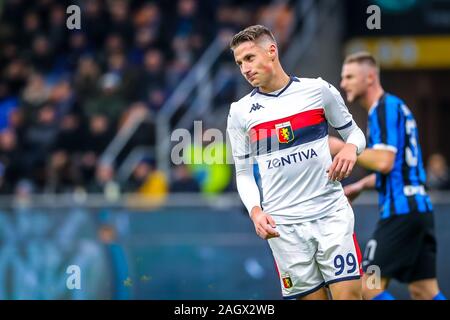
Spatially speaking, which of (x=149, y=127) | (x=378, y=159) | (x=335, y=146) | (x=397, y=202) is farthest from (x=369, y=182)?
(x=149, y=127)

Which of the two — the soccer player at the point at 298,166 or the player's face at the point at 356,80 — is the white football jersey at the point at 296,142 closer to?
the soccer player at the point at 298,166

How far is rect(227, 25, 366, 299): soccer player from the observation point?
18.3 feet

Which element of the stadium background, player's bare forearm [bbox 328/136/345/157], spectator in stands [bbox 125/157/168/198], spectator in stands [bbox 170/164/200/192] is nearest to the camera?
player's bare forearm [bbox 328/136/345/157]

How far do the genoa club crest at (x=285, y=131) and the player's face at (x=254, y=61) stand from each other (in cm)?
26

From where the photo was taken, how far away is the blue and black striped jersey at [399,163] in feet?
22.4

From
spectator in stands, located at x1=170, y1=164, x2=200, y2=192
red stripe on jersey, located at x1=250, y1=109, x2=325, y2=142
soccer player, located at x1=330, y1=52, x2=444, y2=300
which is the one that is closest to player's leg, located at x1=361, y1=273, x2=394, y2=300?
soccer player, located at x1=330, y1=52, x2=444, y2=300

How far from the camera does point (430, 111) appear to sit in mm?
17281

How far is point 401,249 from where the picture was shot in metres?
6.95

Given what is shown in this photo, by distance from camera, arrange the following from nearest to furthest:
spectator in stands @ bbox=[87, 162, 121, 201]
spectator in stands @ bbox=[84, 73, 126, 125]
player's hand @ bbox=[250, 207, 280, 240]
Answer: player's hand @ bbox=[250, 207, 280, 240], spectator in stands @ bbox=[87, 162, 121, 201], spectator in stands @ bbox=[84, 73, 126, 125]

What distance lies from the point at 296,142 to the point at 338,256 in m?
0.67

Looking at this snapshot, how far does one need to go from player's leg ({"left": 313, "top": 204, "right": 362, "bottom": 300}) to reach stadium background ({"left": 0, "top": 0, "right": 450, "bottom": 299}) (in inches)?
122
